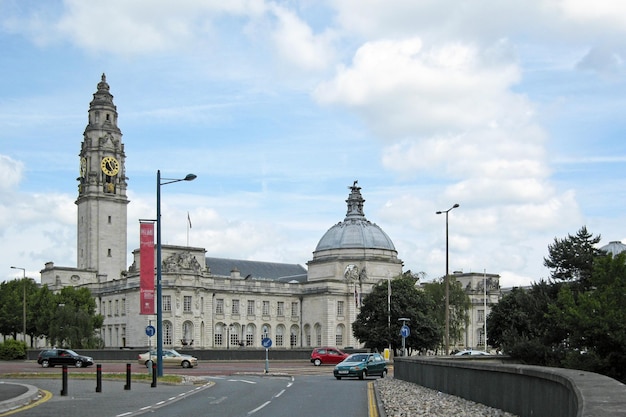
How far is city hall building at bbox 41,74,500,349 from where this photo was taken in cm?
13112

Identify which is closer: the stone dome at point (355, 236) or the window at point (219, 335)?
the window at point (219, 335)

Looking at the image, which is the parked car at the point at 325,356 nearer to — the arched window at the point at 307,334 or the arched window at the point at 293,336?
the arched window at the point at 307,334

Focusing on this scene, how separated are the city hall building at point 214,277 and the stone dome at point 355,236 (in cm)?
20

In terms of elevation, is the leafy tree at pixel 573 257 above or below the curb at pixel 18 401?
above

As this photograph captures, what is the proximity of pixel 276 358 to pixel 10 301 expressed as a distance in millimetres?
47485

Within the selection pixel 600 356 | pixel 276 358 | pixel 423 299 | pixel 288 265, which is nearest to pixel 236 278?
pixel 288 265

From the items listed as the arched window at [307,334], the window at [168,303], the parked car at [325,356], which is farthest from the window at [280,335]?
the parked car at [325,356]

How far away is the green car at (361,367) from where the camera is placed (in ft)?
161

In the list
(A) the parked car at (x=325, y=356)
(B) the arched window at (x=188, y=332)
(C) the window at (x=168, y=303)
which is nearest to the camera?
(A) the parked car at (x=325, y=356)

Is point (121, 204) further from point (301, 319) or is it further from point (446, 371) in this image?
point (446, 371)

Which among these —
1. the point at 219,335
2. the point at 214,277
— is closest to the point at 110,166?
the point at 214,277

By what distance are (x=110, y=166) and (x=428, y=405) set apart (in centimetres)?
12209

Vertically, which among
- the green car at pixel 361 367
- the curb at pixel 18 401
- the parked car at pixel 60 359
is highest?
the curb at pixel 18 401

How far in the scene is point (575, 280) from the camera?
196 ft
